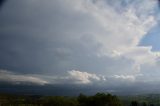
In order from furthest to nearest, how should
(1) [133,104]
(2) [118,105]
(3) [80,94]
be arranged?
1. (1) [133,104]
2. (3) [80,94]
3. (2) [118,105]

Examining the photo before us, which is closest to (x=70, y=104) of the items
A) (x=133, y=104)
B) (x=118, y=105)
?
(x=118, y=105)

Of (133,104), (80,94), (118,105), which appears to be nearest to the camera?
(118,105)

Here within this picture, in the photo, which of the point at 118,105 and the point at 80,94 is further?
the point at 80,94

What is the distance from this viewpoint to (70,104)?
106875 mm

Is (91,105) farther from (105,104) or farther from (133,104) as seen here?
(133,104)

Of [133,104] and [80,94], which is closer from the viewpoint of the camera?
[80,94]

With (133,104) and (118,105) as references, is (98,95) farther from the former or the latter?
(133,104)

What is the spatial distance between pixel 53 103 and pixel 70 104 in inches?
359

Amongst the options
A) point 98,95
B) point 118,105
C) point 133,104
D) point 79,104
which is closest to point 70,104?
point 79,104

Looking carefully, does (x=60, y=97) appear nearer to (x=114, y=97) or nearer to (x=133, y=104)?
(x=114, y=97)

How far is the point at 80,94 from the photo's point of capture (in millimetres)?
110312

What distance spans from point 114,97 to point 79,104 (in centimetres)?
1360

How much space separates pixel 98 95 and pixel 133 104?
20.9 m

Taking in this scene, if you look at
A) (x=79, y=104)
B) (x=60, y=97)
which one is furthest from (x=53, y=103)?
(x=79, y=104)
